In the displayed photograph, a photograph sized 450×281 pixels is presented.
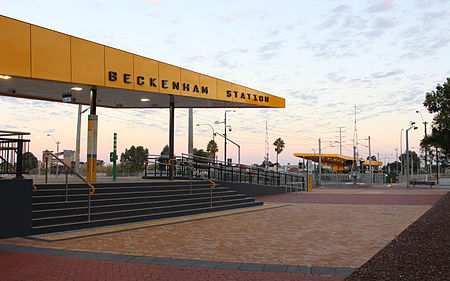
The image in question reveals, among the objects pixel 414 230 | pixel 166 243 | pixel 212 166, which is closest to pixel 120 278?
pixel 166 243

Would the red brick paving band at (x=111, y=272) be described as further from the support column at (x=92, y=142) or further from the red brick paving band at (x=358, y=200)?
the red brick paving band at (x=358, y=200)

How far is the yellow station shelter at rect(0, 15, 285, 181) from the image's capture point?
11.7 m

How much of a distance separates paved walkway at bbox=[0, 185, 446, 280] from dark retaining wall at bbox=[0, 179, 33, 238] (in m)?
0.35

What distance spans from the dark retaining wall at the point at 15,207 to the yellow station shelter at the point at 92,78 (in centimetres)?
388

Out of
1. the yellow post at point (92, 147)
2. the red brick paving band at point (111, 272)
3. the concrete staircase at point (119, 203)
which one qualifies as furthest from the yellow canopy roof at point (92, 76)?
the red brick paving band at point (111, 272)

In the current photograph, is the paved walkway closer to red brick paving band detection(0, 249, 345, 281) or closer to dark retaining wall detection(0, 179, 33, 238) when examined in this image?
red brick paving band detection(0, 249, 345, 281)

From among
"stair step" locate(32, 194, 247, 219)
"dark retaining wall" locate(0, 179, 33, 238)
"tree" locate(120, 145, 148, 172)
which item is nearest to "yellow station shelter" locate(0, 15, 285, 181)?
"stair step" locate(32, 194, 247, 219)

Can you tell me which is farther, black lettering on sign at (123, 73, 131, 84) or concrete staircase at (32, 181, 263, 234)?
black lettering on sign at (123, 73, 131, 84)

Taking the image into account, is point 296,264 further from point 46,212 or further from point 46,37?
point 46,37

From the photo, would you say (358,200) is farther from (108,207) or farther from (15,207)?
(15,207)

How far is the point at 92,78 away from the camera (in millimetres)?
13820

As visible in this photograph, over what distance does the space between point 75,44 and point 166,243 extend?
26.9 feet

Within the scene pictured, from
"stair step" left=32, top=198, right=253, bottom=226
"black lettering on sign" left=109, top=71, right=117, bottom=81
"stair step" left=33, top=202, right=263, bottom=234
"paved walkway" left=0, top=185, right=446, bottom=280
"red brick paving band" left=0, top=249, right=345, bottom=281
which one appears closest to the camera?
"red brick paving band" left=0, top=249, right=345, bottom=281

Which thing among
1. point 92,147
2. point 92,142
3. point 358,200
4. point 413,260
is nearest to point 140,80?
point 92,142
